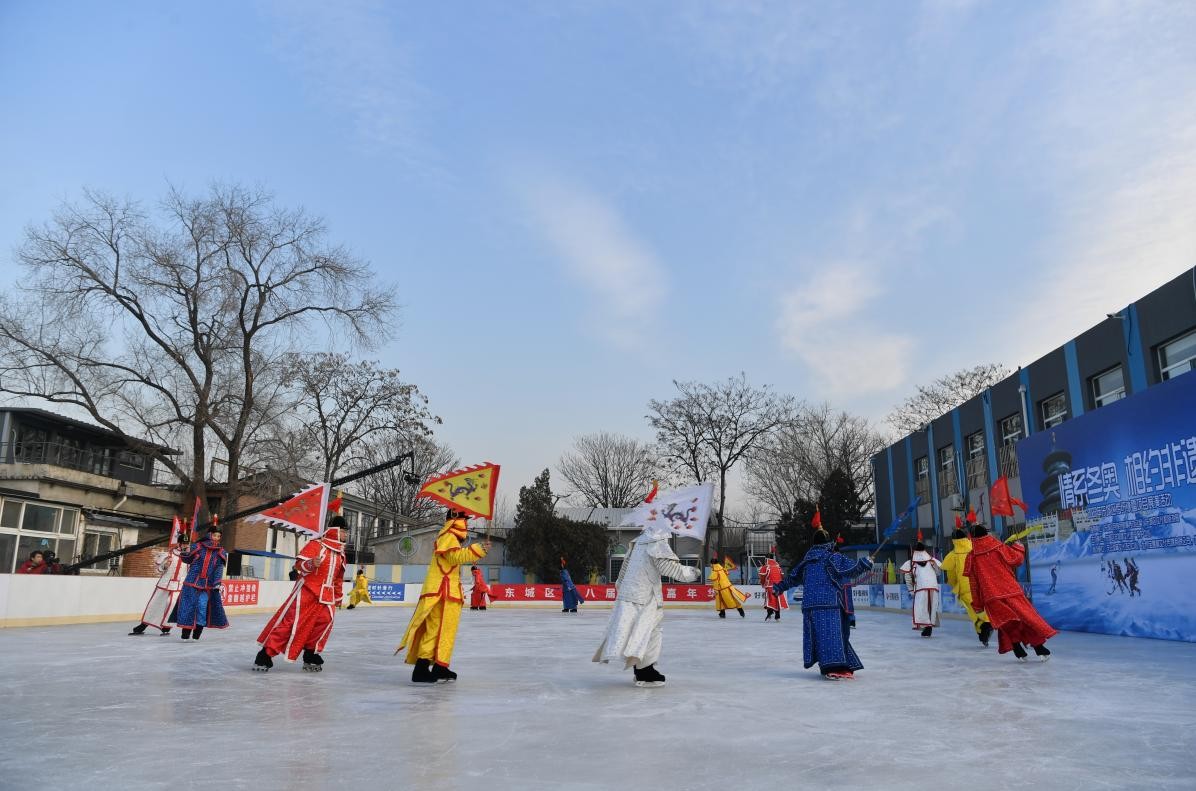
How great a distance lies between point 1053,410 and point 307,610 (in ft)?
71.8

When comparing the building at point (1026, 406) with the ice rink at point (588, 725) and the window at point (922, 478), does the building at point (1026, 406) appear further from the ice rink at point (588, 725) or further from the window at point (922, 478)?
the ice rink at point (588, 725)

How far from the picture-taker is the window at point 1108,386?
19.8 metres

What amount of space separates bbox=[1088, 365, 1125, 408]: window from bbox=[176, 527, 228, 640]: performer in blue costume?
19.5m

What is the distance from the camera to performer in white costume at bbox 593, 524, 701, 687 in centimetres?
749

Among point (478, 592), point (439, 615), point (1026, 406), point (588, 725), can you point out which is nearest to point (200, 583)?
point (439, 615)

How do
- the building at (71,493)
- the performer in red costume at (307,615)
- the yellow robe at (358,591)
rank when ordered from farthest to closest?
the yellow robe at (358,591) < the building at (71,493) < the performer in red costume at (307,615)

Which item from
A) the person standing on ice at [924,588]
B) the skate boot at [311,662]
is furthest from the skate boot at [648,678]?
the person standing on ice at [924,588]

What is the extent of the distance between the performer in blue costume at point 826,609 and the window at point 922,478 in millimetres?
24516

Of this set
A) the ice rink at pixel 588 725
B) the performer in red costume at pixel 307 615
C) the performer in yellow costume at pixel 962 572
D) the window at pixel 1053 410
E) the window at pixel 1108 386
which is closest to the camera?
the ice rink at pixel 588 725

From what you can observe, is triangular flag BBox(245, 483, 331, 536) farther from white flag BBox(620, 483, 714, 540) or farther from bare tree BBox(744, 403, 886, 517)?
bare tree BBox(744, 403, 886, 517)

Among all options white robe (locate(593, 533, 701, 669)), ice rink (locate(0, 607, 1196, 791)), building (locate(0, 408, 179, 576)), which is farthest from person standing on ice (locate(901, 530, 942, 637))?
building (locate(0, 408, 179, 576))

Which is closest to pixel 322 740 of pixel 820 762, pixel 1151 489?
pixel 820 762

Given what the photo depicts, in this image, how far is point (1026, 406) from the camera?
23.8m

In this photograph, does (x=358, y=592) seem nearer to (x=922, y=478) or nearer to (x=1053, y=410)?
(x=922, y=478)
